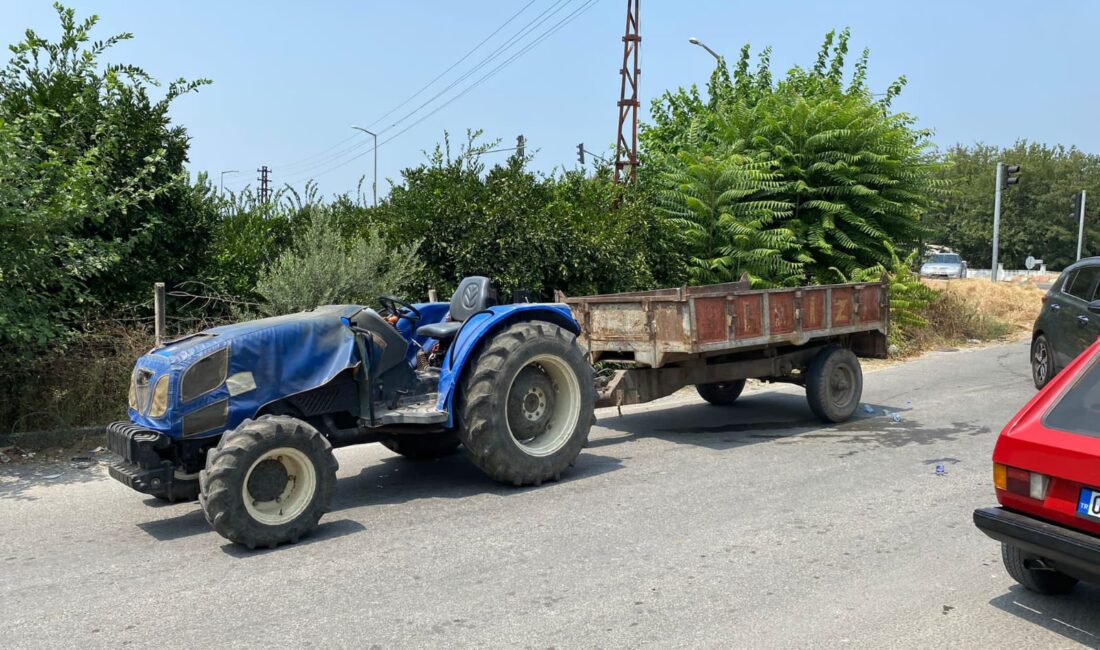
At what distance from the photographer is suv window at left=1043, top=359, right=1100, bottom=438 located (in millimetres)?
4145

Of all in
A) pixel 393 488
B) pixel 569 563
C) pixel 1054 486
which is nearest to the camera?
pixel 1054 486

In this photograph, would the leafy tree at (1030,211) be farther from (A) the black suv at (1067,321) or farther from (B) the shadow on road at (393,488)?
(B) the shadow on road at (393,488)

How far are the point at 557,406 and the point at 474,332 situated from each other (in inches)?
40.5

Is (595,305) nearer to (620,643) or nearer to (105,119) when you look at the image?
(620,643)

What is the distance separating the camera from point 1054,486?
4.09 m

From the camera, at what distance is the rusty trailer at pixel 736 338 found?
26.5 feet

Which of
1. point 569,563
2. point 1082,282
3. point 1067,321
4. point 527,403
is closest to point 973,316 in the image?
point 1067,321

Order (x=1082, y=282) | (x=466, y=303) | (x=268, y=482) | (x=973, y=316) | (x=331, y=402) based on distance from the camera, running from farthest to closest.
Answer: (x=973, y=316)
(x=1082, y=282)
(x=466, y=303)
(x=331, y=402)
(x=268, y=482)

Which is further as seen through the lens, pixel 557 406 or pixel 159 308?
pixel 159 308

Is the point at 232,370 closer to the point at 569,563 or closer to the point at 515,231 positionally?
the point at 569,563

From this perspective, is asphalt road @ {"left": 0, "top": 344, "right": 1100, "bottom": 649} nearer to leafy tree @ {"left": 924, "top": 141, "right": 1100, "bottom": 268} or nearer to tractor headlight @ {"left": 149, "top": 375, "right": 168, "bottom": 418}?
Answer: tractor headlight @ {"left": 149, "top": 375, "right": 168, "bottom": 418}

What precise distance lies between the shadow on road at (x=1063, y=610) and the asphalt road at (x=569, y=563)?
0.01 meters

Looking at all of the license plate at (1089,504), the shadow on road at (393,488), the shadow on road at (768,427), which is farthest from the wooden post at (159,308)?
the license plate at (1089,504)

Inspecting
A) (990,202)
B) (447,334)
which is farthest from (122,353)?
(990,202)
